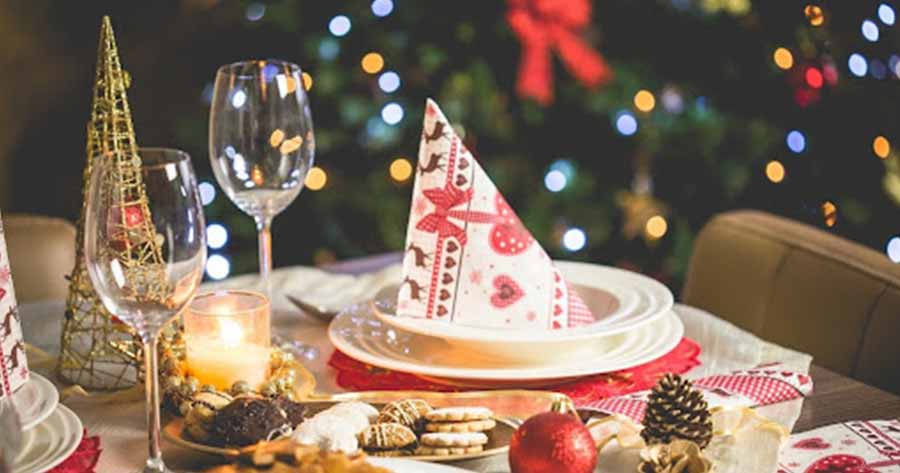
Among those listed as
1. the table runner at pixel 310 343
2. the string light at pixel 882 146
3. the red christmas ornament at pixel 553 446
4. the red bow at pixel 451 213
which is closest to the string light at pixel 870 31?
the string light at pixel 882 146

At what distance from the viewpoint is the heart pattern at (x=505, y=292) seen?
4.08ft

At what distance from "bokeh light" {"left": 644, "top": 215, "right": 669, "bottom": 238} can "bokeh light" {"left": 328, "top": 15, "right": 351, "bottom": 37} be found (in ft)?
3.04

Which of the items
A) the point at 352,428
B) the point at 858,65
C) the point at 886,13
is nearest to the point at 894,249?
the point at 858,65

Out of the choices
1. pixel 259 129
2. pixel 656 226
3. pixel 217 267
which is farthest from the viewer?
pixel 656 226

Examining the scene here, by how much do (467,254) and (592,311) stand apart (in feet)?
0.70

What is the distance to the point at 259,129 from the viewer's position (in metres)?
1.30

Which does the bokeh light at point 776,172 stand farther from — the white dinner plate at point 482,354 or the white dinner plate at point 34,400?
the white dinner plate at point 34,400

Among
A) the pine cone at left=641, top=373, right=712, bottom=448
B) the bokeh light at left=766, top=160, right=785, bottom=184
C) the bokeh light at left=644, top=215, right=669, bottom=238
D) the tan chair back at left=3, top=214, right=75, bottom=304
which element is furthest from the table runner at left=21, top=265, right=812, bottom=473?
the bokeh light at left=644, top=215, right=669, bottom=238

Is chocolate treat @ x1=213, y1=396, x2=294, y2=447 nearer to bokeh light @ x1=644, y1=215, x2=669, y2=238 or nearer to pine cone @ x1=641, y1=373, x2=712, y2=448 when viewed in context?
pine cone @ x1=641, y1=373, x2=712, y2=448

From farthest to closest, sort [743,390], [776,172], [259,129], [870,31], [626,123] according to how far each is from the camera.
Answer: [626,123] < [776,172] < [870,31] < [259,129] < [743,390]

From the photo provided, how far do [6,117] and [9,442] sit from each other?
2.34 meters

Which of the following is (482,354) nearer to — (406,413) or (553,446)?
(406,413)

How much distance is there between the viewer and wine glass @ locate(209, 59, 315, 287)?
4.24 ft

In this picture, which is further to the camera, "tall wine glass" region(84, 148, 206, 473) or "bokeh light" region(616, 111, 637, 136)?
"bokeh light" region(616, 111, 637, 136)
